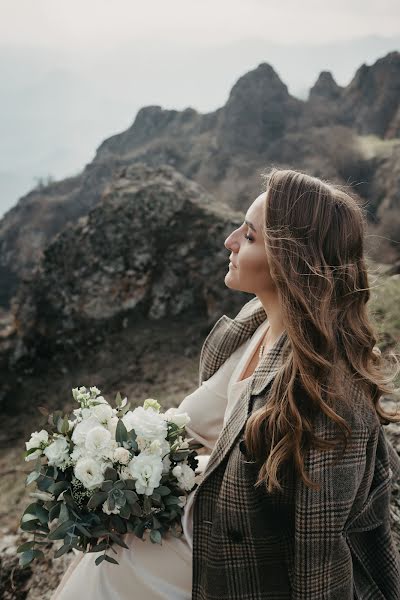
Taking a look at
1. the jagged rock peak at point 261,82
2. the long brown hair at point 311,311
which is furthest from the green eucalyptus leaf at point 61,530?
the jagged rock peak at point 261,82

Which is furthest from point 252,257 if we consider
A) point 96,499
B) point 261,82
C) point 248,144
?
point 261,82

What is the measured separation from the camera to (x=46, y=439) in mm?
2119

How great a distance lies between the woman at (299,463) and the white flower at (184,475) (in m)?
0.07

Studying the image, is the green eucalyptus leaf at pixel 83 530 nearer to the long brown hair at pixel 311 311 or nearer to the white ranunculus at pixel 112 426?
the white ranunculus at pixel 112 426

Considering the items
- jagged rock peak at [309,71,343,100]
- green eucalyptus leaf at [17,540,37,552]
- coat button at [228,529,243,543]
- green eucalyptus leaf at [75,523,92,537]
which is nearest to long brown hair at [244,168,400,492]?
coat button at [228,529,243,543]

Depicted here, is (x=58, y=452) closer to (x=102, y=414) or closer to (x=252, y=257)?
(x=102, y=414)

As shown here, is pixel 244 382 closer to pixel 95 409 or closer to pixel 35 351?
pixel 95 409

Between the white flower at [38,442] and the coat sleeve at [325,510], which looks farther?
the white flower at [38,442]

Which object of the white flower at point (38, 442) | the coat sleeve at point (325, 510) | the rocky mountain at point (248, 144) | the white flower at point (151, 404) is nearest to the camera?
the coat sleeve at point (325, 510)

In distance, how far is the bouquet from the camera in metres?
1.95

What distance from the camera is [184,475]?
212 centimetres

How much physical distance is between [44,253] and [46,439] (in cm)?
832

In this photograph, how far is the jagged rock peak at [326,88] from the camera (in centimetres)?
3416

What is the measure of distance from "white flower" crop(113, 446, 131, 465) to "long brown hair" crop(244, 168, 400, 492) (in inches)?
21.2
